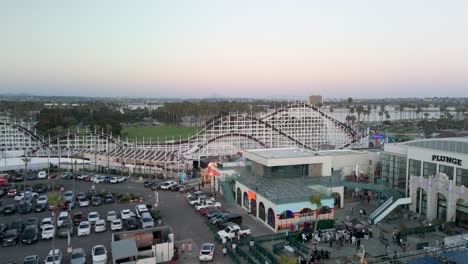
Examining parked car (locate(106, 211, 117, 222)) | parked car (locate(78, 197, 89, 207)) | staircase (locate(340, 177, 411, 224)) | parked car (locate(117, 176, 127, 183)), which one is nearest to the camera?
staircase (locate(340, 177, 411, 224))

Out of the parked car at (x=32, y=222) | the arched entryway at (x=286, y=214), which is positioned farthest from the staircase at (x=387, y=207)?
the parked car at (x=32, y=222)

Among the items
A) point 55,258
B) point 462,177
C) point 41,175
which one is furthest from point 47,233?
point 462,177

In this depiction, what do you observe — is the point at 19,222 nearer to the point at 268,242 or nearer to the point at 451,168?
the point at 268,242

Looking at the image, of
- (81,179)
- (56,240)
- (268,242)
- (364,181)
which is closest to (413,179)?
(364,181)

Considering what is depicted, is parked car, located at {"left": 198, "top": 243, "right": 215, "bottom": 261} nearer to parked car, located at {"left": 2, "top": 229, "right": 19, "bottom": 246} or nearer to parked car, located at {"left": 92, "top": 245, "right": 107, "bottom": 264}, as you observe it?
parked car, located at {"left": 92, "top": 245, "right": 107, "bottom": 264}

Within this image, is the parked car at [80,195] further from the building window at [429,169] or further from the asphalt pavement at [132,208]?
the building window at [429,169]

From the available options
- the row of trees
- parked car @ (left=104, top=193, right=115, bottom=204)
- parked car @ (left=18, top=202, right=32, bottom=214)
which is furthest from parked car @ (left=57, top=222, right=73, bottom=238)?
the row of trees
